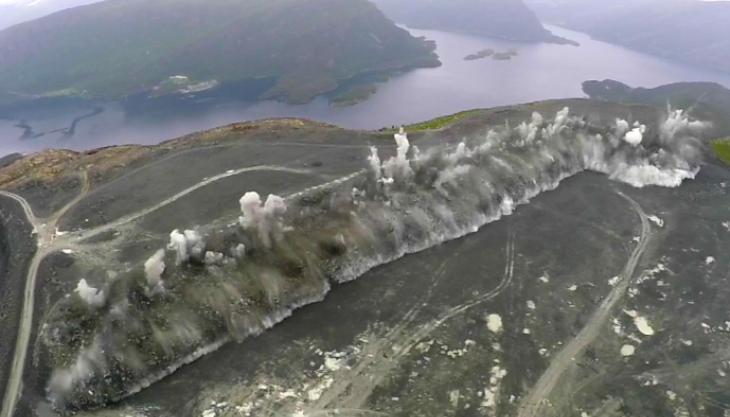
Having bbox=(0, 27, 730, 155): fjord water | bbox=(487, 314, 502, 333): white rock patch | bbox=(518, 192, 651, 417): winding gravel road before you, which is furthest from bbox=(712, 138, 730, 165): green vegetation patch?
bbox=(0, 27, 730, 155): fjord water

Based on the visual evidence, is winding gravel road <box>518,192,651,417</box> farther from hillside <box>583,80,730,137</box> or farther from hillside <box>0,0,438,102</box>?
hillside <box>0,0,438,102</box>

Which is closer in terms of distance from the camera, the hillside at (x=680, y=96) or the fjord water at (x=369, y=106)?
the hillside at (x=680, y=96)

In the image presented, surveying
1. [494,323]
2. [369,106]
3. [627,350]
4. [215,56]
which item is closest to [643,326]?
[627,350]

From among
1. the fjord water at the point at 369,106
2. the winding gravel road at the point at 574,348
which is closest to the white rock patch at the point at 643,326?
the winding gravel road at the point at 574,348

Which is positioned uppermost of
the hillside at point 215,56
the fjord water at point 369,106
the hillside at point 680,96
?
the hillside at point 215,56

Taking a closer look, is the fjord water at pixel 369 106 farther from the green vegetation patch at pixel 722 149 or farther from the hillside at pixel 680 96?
the green vegetation patch at pixel 722 149

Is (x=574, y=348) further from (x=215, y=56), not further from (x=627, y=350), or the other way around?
(x=215, y=56)
